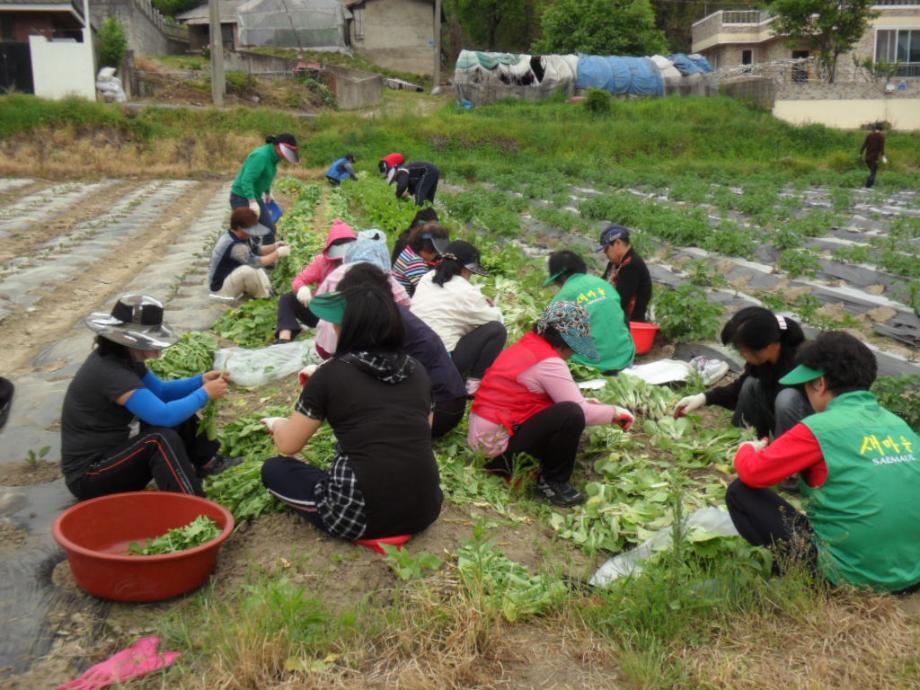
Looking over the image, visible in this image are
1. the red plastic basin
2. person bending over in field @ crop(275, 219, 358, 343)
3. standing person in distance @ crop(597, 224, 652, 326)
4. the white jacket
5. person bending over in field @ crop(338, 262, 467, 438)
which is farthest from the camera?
the red plastic basin

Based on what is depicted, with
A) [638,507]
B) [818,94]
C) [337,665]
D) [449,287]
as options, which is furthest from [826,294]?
[818,94]

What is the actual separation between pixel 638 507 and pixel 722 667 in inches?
54.9

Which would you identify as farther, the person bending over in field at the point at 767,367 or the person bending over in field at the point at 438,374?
the person bending over in field at the point at 438,374

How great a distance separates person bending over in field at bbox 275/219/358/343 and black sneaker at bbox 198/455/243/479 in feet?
5.96

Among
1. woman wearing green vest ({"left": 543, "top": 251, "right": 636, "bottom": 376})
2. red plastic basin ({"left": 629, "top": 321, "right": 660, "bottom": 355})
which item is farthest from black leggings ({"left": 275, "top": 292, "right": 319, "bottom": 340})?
red plastic basin ({"left": 629, "top": 321, "right": 660, "bottom": 355})

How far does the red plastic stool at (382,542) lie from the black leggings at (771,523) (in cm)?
139

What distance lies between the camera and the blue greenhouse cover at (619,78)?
32.9m

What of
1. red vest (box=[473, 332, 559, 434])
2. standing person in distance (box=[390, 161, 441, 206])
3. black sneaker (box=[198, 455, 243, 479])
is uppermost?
standing person in distance (box=[390, 161, 441, 206])

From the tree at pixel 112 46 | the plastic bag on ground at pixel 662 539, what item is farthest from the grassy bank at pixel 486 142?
the plastic bag on ground at pixel 662 539

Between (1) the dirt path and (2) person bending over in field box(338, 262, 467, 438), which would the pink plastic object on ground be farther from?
(1) the dirt path

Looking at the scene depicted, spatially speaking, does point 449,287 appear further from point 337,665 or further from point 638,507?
point 337,665

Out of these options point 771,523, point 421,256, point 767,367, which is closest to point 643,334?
point 421,256

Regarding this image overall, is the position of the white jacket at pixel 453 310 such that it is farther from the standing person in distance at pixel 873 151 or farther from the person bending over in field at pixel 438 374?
the standing person in distance at pixel 873 151

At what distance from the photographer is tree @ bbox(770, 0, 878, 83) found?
29.7m
